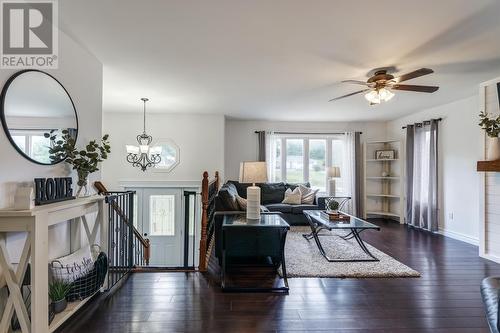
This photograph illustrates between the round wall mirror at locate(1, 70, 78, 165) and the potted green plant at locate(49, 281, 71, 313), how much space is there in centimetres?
98

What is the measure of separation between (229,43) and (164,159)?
3.95 meters

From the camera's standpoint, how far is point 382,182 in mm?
6809

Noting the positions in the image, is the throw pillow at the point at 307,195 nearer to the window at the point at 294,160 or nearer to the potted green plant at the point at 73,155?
the window at the point at 294,160

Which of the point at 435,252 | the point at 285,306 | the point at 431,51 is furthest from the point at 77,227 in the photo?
the point at 435,252

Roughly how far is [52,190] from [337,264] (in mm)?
3154

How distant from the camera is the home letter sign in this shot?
75.6 inches

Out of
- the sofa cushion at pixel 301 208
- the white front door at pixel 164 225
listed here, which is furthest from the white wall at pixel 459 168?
the white front door at pixel 164 225

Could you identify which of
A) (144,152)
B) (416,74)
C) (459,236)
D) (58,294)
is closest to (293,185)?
(459,236)

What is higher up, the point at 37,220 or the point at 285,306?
the point at 37,220

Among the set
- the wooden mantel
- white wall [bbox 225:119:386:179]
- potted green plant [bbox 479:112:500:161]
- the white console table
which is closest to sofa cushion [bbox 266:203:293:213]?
white wall [bbox 225:119:386:179]

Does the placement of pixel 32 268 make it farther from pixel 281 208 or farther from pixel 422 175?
pixel 422 175

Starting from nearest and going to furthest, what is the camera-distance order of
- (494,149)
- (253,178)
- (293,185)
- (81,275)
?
(81,275)
(253,178)
(494,149)
(293,185)

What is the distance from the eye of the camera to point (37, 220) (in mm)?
1675

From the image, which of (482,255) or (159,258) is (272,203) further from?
(482,255)
